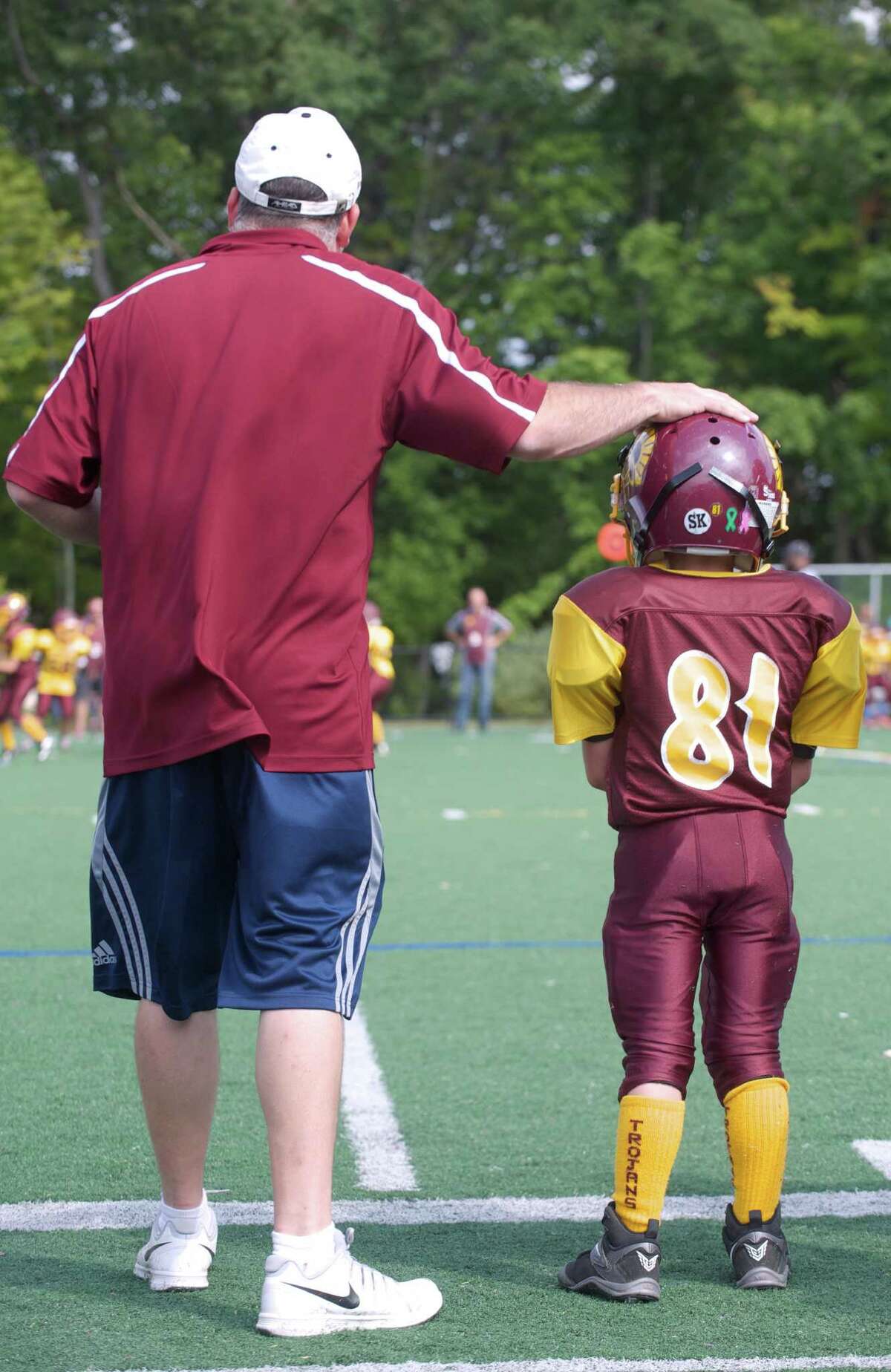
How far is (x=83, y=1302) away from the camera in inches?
130

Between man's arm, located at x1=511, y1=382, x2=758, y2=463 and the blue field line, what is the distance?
4407 millimetres

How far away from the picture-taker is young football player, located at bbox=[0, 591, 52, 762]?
21.2 meters

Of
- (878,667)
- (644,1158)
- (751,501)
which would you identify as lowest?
(644,1158)

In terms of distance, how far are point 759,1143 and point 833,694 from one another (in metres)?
0.89

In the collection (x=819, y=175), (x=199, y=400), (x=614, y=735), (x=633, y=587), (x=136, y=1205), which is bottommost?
(x=136, y=1205)

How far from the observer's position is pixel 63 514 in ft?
11.0

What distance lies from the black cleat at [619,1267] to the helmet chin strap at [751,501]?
1.34 m

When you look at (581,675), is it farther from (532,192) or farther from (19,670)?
(532,192)

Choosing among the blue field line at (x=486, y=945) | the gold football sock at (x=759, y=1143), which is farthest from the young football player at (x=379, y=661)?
the gold football sock at (x=759, y=1143)

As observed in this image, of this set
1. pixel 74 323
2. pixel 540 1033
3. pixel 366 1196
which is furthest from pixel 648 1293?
pixel 74 323

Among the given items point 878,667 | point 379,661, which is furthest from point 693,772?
point 878,667

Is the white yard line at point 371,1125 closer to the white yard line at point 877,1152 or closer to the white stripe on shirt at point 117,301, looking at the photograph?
the white yard line at point 877,1152

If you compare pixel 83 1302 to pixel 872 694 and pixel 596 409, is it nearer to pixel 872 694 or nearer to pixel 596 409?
pixel 596 409

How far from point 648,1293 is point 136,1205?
1190 mm
